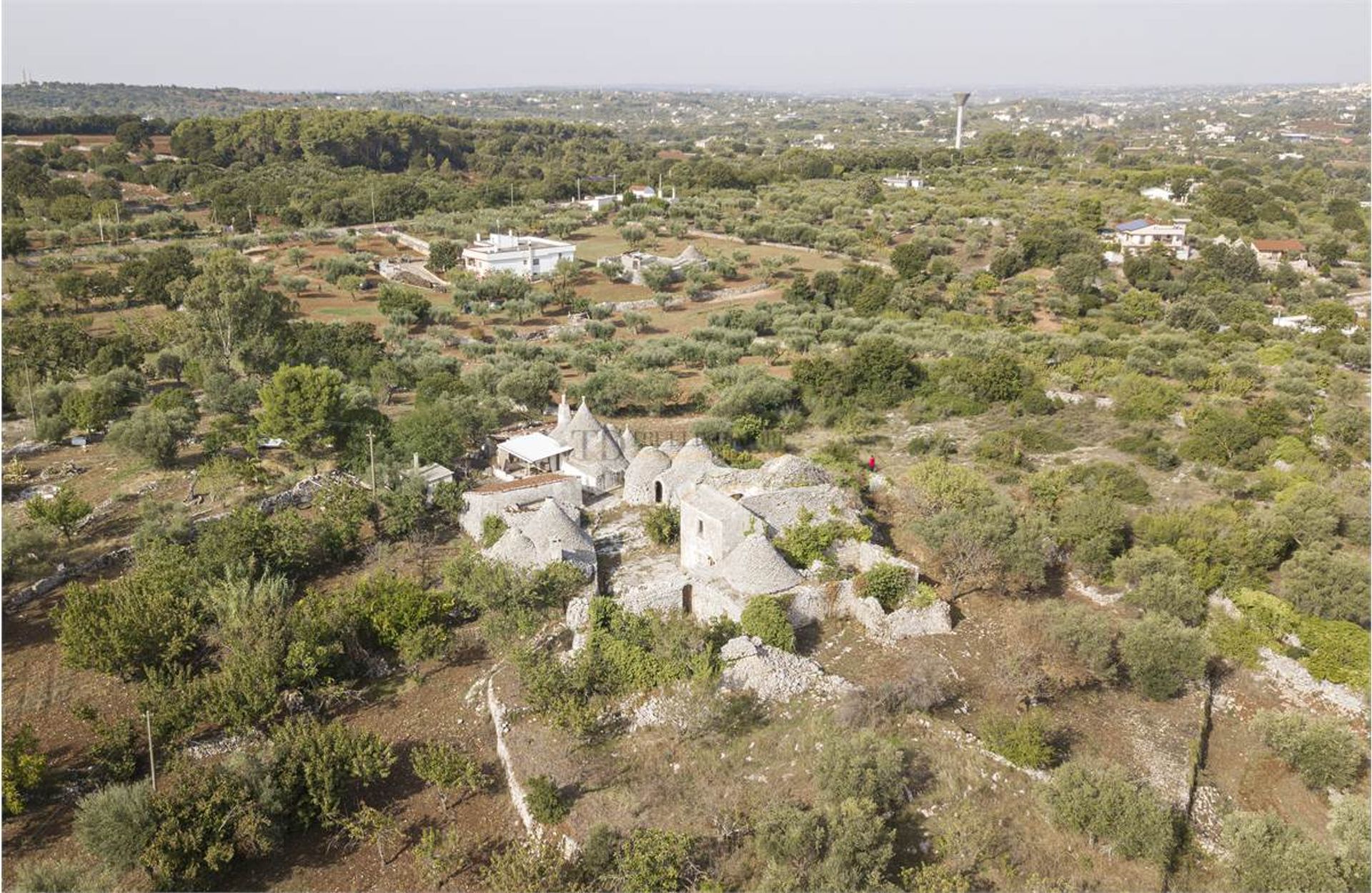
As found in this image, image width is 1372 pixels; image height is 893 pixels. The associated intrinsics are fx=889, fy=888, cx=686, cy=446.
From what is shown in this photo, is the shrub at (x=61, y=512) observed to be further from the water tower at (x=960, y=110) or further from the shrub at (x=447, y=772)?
the water tower at (x=960, y=110)

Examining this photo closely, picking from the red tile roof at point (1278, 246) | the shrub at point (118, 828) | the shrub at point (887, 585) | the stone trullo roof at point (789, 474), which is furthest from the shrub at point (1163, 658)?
the red tile roof at point (1278, 246)

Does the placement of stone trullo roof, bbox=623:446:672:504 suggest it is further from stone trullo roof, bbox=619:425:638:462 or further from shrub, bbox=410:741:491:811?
shrub, bbox=410:741:491:811

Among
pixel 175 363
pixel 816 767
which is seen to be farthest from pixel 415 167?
pixel 816 767

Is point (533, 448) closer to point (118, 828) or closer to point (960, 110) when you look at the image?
point (118, 828)

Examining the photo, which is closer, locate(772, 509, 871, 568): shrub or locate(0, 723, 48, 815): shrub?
locate(0, 723, 48, 815): shrub

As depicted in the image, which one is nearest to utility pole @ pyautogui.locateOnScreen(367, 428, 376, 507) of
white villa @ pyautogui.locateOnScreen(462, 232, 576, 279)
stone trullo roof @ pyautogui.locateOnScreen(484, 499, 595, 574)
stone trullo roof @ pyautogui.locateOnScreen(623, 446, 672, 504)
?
stone trullo roof @ pyautogui.locateOnScreen(484, 499, 595, 574)

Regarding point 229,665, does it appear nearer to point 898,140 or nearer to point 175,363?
point 175,363
